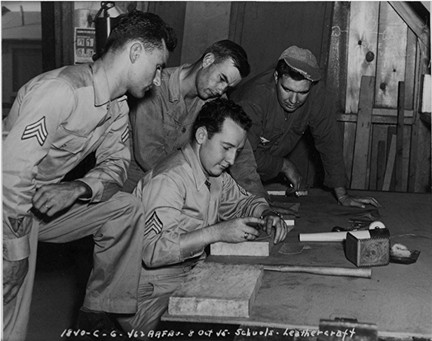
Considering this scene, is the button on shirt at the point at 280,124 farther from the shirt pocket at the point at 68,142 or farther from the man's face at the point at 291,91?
the shirt pocket at the point at 68,142

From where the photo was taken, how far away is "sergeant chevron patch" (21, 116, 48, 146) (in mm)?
2375

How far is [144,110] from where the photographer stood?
3699 millimetres

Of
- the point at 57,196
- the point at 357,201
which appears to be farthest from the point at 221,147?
the point at 357,201

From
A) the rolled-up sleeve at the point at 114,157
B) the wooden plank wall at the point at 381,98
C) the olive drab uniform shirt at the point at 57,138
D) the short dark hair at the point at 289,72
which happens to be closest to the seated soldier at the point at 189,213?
the rolled-up sleeve at the point at 114,157

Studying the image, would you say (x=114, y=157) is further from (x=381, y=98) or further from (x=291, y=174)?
(x=381, y=98)

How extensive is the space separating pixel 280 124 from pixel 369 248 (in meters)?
1.90

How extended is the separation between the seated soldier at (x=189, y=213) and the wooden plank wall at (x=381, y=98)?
10.3 ft

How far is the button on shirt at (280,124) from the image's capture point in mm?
4074

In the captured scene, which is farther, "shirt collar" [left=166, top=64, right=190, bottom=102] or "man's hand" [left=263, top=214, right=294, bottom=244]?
"shirt collar" [left=166, top=64, right=190, bottom=102]

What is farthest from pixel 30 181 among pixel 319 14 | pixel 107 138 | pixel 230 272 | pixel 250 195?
pixel 319 14

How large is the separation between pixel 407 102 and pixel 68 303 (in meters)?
3.78

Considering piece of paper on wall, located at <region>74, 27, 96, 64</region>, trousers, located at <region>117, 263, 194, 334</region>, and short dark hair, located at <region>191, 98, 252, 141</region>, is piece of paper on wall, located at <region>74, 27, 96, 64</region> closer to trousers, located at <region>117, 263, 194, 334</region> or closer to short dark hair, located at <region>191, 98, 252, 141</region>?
short dark hair, located at <region>191, 98, 252, 141</region>

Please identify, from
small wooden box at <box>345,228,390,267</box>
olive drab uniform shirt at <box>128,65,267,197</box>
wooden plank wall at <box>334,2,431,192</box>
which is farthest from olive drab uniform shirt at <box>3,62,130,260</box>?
Result: wooden plank wall at <box>334,2,431,192</box>

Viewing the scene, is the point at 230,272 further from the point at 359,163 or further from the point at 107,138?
the point at 359,163
